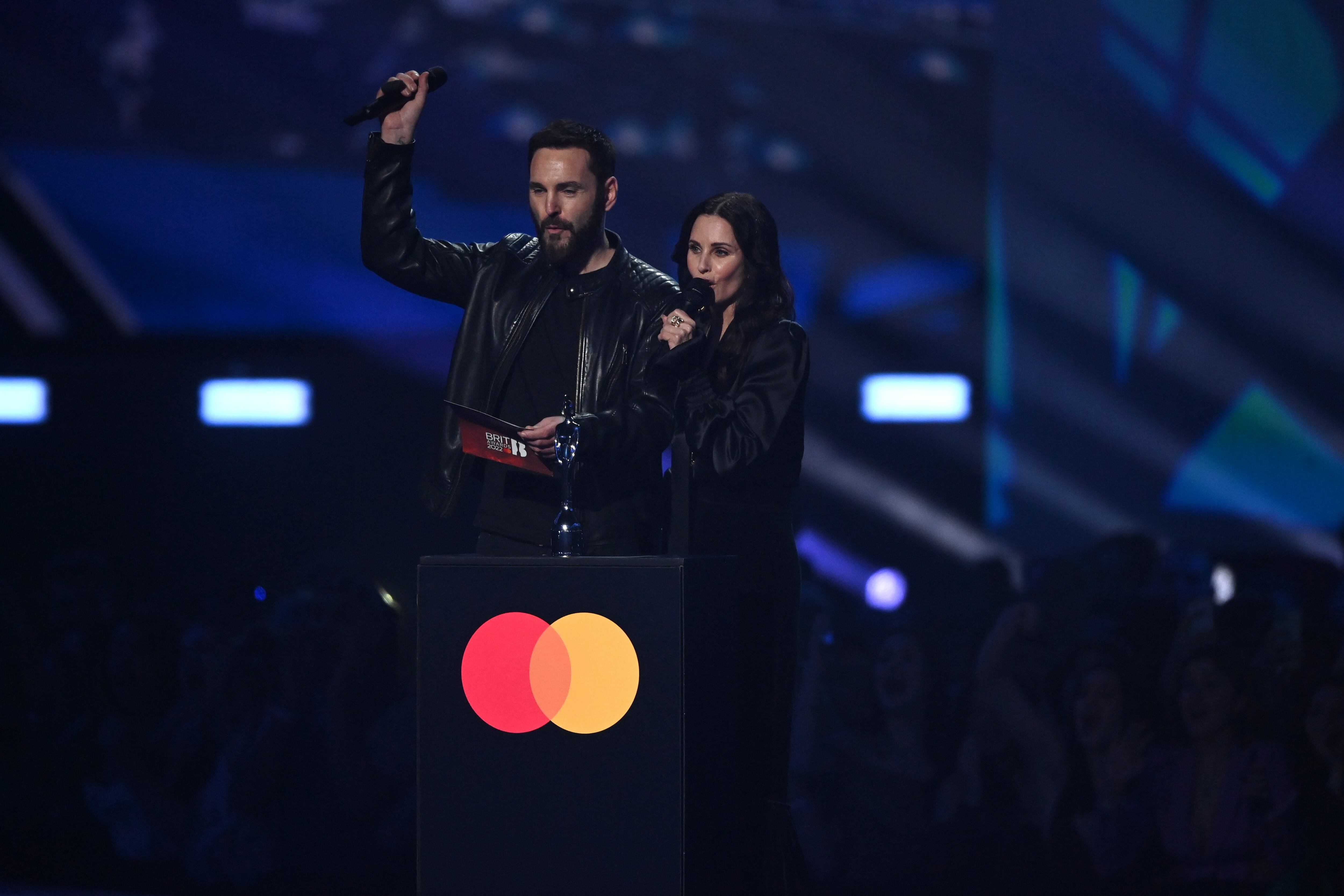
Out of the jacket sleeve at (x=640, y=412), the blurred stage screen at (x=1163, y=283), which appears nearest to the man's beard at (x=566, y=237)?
the jacket sleeve at (x=640, y=412)

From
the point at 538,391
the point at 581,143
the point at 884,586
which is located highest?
the point at 581,143

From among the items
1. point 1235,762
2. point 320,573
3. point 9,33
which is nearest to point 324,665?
point 320,573

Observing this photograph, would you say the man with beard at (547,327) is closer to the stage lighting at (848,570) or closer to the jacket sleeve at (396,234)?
the jacket sleeve at (396,234)

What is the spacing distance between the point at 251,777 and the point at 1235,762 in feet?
7.57

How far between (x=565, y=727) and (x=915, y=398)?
196 inches

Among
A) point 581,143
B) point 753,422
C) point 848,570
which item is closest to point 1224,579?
point 848,570

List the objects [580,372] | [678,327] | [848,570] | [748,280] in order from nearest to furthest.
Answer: [678,327], [580,372], [748,280], [848,570]

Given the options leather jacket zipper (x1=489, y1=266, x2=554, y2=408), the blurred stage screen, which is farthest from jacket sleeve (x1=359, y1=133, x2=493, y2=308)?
the blurred stage screen

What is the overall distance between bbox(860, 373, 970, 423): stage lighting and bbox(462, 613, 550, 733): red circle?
4.90 meters

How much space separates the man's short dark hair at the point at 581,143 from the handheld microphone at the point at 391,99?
0.18 m

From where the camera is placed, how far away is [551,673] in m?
1.78

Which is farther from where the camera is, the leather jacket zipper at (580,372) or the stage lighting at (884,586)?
the stage lighting at (884,586)

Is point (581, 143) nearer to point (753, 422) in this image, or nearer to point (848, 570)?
point (753, 422)

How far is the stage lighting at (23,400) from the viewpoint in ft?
19.6
